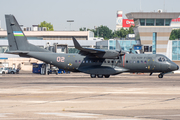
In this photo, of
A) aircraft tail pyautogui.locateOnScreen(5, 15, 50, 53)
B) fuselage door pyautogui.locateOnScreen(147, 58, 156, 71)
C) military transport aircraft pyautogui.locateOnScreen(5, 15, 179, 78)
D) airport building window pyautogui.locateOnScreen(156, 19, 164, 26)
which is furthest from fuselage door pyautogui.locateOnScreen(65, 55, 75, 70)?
airport building window pyautogui.locateOnScreen(156, 19, 164, 26)

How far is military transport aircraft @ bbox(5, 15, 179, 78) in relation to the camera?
42062 mm

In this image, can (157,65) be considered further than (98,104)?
Yes

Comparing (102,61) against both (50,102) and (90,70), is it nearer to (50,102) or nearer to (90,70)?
(90,70)

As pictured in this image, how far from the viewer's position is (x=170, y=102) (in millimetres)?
18016

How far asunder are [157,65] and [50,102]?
88.9ft

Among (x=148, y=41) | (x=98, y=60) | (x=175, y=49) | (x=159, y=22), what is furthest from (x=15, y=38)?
(x=175, y=49)

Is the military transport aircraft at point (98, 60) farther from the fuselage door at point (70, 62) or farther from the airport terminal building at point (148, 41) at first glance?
the airport terminal building at point (148, 41)

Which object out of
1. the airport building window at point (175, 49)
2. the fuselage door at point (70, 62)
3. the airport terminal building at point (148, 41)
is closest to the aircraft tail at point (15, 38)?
the fuselage door at point (70, 62)

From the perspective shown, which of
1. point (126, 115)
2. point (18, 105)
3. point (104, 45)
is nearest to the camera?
point (126, 115)

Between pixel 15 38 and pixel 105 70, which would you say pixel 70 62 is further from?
pixel 15 38

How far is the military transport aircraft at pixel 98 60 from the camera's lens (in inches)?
1656

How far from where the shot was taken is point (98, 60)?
4281cm

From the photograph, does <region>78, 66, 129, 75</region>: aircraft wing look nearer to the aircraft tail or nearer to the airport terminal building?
the aircraft tail

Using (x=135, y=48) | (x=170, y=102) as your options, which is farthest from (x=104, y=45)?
(x=170, y=102)
